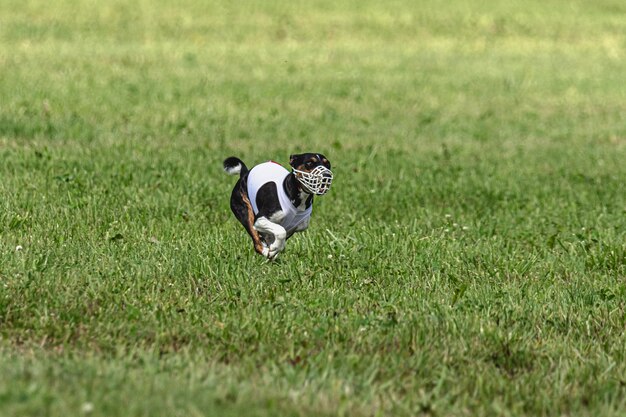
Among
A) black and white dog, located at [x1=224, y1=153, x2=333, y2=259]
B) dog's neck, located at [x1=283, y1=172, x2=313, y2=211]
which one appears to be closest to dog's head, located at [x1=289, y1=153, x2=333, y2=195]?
black and white dog, located at [x1=224, y1=153, x2=333, y2=259]

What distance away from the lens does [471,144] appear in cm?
1588

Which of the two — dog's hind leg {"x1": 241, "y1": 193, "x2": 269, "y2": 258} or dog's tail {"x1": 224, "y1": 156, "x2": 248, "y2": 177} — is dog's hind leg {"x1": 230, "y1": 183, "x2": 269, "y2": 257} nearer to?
dog's hind leg {"x1": 241, "y1": 193, "x2": 269, "y2": 258}

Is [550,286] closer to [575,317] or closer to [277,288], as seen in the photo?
[575,317]

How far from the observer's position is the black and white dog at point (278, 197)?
21.9 feet

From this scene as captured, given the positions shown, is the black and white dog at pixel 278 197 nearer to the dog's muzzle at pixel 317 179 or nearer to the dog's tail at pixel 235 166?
the dog's muzzle at pixel 317 179

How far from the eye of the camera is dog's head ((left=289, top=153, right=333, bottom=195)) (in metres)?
6.59

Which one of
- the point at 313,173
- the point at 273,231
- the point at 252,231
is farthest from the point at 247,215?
the point at 313,173

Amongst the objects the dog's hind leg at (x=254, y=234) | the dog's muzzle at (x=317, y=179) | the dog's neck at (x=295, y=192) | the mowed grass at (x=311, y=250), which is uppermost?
the dog's muzzle at (x=317, y=179)

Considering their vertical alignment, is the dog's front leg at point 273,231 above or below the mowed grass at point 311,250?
above

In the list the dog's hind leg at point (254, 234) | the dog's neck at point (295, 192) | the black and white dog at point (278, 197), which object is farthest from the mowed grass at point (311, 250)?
the dog's neck at point (295, 192)

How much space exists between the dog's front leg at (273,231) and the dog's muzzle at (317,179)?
44 cm

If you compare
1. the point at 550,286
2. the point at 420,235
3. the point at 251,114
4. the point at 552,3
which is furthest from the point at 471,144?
the point at 552,3

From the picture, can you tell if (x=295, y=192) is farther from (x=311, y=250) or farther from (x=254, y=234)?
(x=311, y=250)

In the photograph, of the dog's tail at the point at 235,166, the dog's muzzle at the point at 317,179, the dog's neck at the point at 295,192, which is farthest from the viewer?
the dog's tail at the point at 235,166
